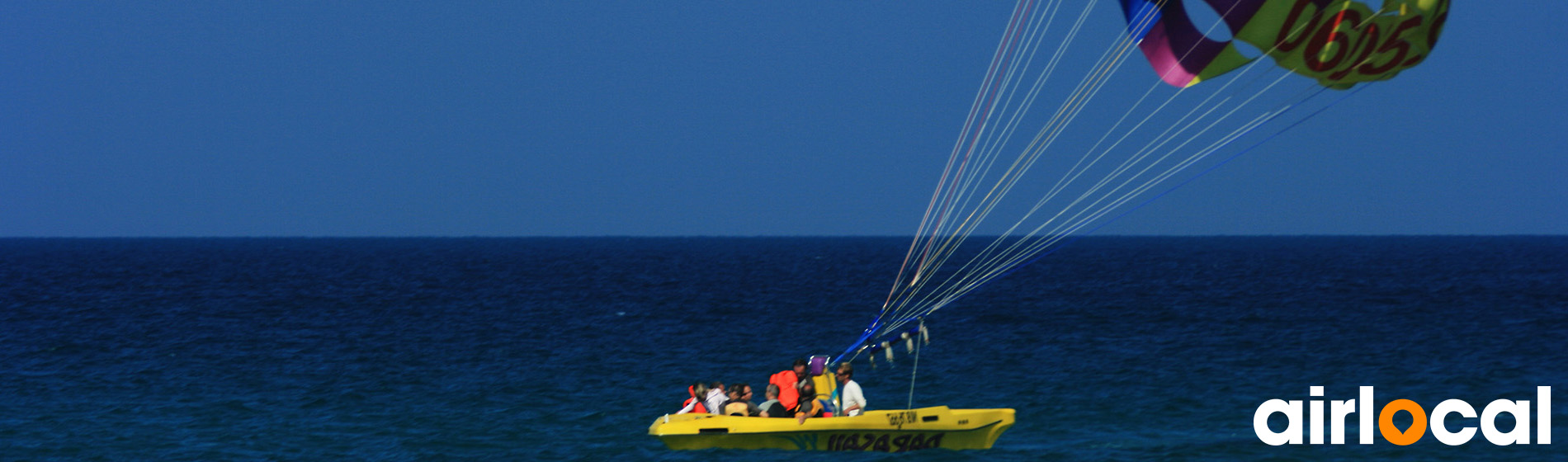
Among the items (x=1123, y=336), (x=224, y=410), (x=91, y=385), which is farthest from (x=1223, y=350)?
(x=91, y=385)

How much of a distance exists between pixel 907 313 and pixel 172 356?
82.5 feet

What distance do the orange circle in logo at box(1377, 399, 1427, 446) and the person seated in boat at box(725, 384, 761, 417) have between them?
33.7 feet

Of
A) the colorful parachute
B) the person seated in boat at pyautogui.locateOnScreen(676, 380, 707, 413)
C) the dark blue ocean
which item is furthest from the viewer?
the dark blue ocean

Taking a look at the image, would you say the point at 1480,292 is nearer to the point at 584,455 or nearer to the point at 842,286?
the point at 842,286

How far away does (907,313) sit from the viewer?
21.1 meters

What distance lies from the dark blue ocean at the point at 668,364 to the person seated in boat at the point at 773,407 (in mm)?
595

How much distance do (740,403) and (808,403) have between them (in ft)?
3.39

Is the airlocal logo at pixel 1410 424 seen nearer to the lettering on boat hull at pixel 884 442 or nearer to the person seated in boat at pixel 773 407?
the lettering on boat hull at pixel 884 442

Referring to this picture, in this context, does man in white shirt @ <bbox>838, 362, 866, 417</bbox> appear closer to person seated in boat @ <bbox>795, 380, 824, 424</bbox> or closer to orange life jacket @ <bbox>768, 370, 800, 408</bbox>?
person seated in boat @ <bbox>795, 380, 824, 424</bbox>

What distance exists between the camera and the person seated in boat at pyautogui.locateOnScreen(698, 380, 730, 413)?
21.4 m

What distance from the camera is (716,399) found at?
21.5 m

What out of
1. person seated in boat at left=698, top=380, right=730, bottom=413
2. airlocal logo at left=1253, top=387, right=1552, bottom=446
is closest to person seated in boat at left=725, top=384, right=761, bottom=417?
person seated in boat at left=698, top=380, right=730, bottom=413

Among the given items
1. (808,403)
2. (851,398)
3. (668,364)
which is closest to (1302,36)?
(851,398)

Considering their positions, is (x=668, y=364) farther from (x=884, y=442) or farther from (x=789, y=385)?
(x=884, y=442)
